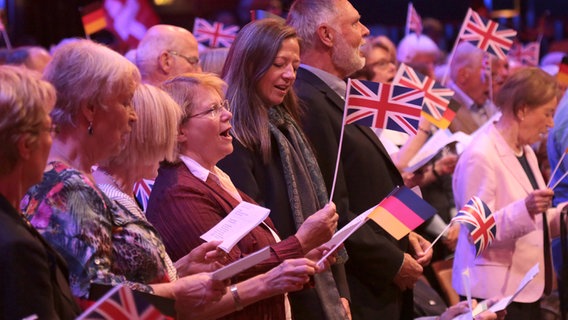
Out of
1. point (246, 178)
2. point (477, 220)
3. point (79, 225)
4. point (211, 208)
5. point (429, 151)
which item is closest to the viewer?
point (79, 225)

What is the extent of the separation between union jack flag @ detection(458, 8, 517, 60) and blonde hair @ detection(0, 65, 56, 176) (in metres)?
4.57

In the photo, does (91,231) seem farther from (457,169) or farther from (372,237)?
(457,169)

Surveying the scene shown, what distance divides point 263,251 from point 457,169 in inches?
103

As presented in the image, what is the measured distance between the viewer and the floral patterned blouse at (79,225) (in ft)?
8.68

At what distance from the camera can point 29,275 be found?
7.46ft

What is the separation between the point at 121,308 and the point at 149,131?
0.98 metres

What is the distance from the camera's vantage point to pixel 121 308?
7.38 feet

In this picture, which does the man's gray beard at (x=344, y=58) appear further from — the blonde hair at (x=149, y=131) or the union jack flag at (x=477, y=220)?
the blonde hair at (x=149, y=131)

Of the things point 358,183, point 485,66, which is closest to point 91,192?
point 358,183

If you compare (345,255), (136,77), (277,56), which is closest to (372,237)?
(345,255)

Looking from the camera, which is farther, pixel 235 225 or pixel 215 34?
pixel 215 34

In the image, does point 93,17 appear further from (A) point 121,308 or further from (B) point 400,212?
(A) point 121,308

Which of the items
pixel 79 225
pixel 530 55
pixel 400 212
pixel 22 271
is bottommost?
pixel 530 55

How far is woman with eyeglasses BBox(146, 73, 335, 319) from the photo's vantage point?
323cm
